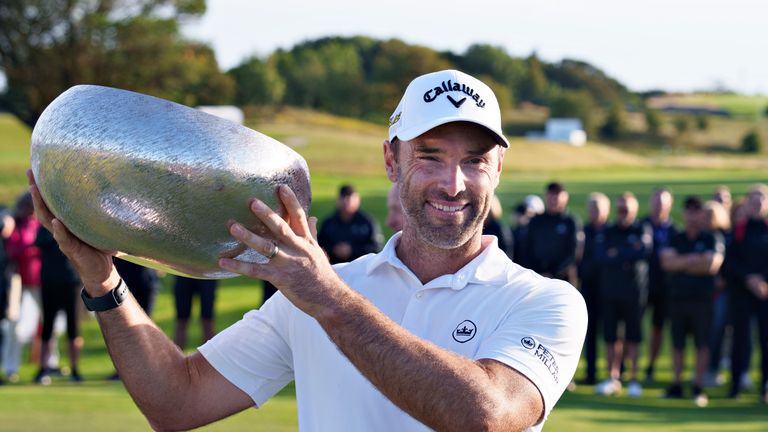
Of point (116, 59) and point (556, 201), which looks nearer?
point (556, 201)

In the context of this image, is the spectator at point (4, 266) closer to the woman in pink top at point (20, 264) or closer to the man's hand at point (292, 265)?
the woman in pink top at point (20, 264)

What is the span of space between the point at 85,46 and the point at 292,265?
49336 mm

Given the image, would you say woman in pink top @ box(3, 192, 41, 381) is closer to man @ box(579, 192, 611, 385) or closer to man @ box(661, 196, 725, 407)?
man @ box(579, 192, 611, 385)

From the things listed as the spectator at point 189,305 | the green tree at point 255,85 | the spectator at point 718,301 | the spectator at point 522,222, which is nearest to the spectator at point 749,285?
the spectator at point 718,301

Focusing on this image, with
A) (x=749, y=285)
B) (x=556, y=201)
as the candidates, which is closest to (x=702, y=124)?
(x=556, y=201)

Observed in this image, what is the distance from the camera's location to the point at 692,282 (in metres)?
12.1

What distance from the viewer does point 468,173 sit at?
3033 mm

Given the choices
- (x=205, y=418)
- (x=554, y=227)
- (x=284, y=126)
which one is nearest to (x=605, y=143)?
(x=284, y=126)

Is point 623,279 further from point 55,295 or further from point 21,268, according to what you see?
point 21,268

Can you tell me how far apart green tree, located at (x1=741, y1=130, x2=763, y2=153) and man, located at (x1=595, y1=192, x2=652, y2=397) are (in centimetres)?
9655

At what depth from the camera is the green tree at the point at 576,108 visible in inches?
4803

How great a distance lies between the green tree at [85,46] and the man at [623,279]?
3897 centimetres

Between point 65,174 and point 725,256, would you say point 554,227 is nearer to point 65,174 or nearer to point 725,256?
point 725,256

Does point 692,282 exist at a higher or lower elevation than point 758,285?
lower
